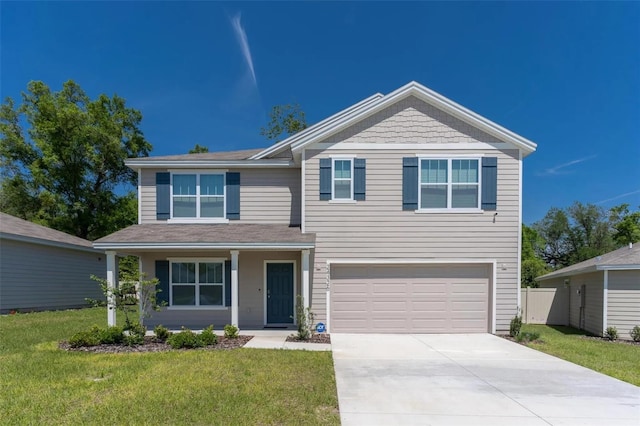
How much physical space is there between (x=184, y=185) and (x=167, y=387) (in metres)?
7.42

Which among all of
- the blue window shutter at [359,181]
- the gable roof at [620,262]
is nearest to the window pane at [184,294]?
the blue window shutter at [359,181]

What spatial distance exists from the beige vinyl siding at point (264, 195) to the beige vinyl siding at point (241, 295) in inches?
46.7

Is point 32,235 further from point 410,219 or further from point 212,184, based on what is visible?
point 410,219

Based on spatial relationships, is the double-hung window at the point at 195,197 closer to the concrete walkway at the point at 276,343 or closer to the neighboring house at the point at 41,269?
the concrete walkway at the point at 276,343

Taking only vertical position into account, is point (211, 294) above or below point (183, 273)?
below

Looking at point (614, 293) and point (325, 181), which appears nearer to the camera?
point (325, 181)

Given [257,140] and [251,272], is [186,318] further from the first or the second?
[257,140]

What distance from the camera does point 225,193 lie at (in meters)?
11.3

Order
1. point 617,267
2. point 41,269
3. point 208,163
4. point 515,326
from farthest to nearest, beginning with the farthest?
point 41,269
point 208,163
point 617,267
point 515,326

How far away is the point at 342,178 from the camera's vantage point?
10523 millimetres

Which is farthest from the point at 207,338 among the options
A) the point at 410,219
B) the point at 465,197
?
the point at 465,197

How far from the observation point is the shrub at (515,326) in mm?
9969

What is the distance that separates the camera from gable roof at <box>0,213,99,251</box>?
13516 millimetres

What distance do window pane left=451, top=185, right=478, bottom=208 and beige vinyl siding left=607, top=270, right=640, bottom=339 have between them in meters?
5.15
